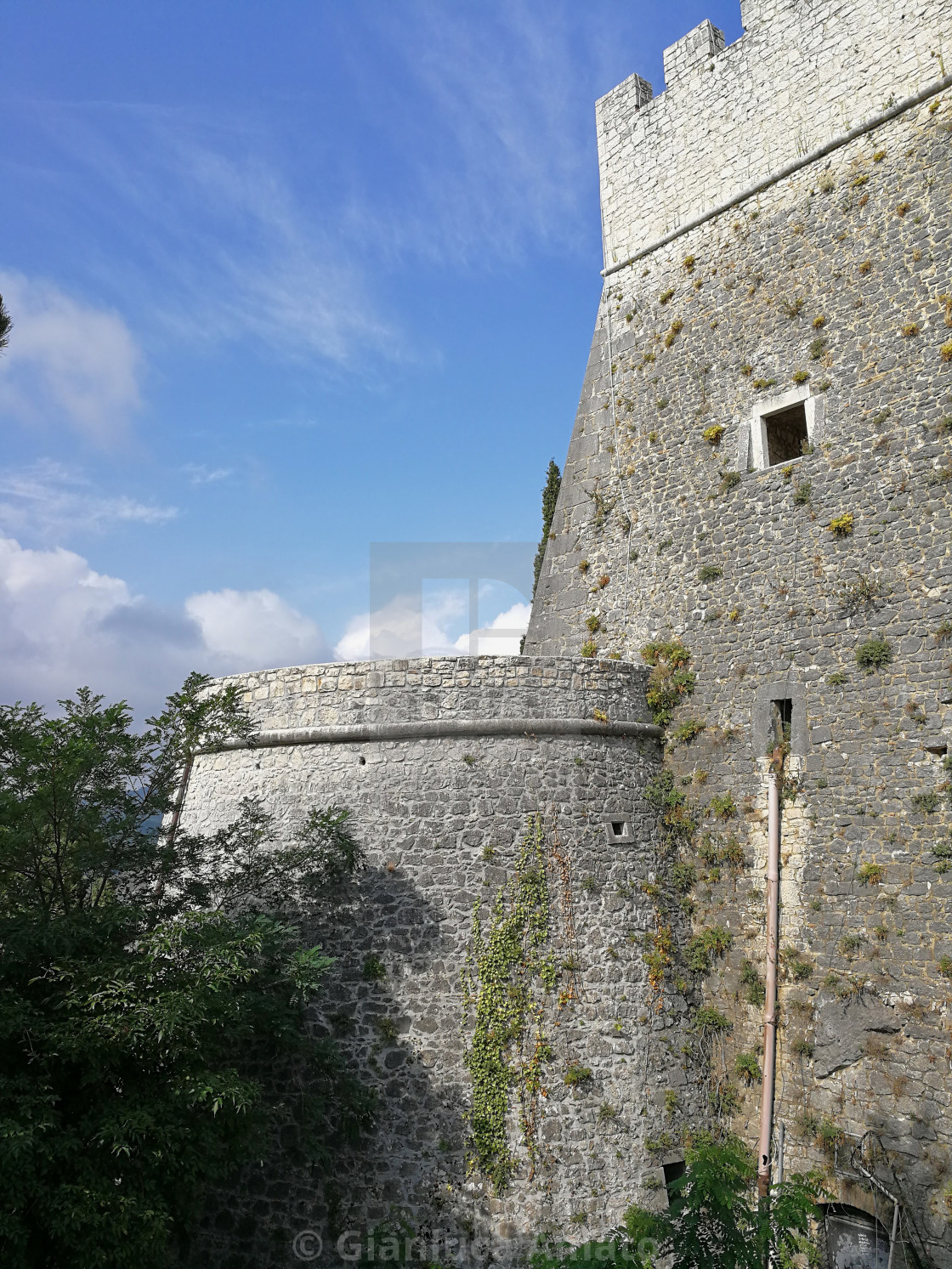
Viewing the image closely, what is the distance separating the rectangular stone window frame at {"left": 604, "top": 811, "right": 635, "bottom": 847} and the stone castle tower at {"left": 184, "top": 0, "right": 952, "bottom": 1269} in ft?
0.16

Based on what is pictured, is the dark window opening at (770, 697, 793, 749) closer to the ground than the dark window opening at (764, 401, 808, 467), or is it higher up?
closer to the ground

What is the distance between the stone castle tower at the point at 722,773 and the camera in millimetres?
8359

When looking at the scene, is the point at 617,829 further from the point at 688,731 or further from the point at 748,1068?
the point at 748,1068

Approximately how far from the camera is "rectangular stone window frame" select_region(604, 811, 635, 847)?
9797 mm

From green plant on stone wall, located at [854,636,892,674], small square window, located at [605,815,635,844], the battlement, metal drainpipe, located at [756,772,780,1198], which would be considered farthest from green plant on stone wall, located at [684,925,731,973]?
the battlement

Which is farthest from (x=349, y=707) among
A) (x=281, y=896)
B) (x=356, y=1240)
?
(x=356, y=1240)

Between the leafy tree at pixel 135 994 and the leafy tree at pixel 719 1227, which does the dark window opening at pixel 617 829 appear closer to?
the leafy tree at pixel 135 994

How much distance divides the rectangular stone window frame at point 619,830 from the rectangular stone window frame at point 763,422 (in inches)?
177

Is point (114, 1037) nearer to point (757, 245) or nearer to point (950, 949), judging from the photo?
point (950, 949)

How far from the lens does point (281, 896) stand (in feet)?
30.5

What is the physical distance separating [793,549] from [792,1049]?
5.27 meters

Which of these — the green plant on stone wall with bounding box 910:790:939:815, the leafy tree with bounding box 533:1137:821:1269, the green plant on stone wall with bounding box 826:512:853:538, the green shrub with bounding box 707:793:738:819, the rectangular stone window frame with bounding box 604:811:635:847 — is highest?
the green plant on stone wall with bounding box 826:512:853:538

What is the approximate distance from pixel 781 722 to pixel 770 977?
267 cm

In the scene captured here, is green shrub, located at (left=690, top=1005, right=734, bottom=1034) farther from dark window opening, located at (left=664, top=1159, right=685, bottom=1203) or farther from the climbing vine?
the climbing vine
